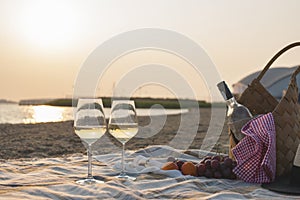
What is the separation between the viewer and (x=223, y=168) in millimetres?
2115

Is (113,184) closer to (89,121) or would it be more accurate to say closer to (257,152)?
(89,121)

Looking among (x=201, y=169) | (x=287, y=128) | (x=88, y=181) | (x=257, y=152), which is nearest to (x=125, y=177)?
(x=88, y=181)

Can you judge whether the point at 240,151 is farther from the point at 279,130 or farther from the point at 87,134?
the point at 87,134

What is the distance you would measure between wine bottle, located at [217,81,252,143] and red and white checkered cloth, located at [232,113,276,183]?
68 mm

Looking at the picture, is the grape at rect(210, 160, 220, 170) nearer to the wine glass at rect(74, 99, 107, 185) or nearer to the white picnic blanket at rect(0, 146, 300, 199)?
the white picnic blanket at rect(0, 146, 300, 199)

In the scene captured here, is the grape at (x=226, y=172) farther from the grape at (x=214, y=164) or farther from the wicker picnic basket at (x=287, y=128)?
the wicker picnic basket at (x=287, y=128)

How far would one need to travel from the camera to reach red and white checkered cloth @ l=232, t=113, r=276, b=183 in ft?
6.64

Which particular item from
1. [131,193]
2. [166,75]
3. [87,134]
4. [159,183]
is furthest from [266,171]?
[166,75]

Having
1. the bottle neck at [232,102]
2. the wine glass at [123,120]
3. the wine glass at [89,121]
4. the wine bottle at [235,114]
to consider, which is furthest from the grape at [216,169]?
the wine glass at [89,121]

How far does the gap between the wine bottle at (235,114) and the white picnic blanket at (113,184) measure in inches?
10.2

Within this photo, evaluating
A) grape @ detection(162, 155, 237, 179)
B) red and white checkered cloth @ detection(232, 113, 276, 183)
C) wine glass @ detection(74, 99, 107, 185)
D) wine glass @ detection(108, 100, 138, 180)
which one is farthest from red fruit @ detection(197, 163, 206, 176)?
wine glass @ detection(74, 99, 107, 185)

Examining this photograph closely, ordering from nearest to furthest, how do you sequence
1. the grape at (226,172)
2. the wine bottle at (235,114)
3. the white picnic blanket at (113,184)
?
the white picnic blanket at (113,184)
the grape at (226,172)
the wine bottle at (235,114)

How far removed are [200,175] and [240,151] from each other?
0.66ft

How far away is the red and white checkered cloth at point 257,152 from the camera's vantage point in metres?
2.03
